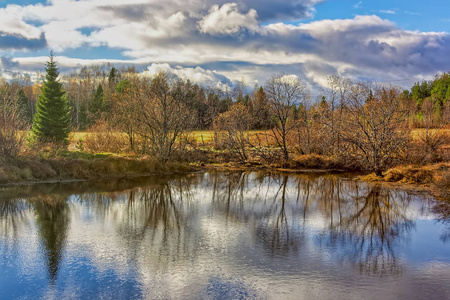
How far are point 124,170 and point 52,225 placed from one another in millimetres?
13262

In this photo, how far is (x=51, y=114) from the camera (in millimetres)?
35938

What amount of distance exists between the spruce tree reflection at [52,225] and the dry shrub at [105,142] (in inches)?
570

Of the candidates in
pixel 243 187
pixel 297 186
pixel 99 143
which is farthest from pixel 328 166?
pixel 99 143

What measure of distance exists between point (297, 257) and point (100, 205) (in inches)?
435

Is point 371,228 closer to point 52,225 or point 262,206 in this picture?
point 262,206

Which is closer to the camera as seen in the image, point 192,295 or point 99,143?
point 192,295

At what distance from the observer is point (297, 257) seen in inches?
474

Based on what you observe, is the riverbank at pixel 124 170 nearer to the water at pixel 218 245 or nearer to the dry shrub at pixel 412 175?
the dry shrub at pixel 412 175

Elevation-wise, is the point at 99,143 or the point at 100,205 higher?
the point at 99,143

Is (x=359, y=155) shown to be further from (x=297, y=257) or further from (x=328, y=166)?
(x=297, y=257)

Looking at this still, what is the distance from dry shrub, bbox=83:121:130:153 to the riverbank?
3422 mm

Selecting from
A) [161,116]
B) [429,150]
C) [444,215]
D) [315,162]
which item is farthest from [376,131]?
[161,116]

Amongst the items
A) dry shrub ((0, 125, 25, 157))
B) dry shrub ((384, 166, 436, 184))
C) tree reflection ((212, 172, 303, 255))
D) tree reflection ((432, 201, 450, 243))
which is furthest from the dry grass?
tree reflection ((432, 201, 450, 243))

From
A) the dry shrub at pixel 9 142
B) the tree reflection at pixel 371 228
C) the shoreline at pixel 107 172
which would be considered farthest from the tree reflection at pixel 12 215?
the tree reflection at pixel 371 228
